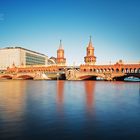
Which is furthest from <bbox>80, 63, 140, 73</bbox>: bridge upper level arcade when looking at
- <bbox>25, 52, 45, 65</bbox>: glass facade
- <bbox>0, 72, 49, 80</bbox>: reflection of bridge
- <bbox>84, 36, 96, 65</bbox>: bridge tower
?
<bbox>25, 52, 45, 65</bbox>: glass facade

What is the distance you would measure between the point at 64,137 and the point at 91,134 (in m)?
1.68

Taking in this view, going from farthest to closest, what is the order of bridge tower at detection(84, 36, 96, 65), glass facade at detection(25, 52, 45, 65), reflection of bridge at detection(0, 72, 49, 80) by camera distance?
glass facade at detection(25, 52, 45, 65) < bridge tower at detection(84, 36, 96, 65) < reflection of bridge at detection(0, 72, 49, 80)

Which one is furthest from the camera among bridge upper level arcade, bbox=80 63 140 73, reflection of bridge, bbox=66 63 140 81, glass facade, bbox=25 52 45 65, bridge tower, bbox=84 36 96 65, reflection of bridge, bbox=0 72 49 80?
glass facade, bbox=25 52 45 65

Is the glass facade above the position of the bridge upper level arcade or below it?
above

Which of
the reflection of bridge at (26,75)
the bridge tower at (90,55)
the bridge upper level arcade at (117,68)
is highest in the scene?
the bridge tower at (90,55)

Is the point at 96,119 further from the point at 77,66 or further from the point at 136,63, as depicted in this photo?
the point at 77,66

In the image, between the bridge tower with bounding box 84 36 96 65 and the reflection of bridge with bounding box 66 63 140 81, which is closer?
the reflection of bridge with bounding box 66 63 140 81

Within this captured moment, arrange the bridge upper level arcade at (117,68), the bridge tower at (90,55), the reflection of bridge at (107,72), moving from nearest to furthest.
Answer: the reflection of bridge at (107,72) → the bridge upper level arcade at (117,68) → the bridge tower at (90,55)

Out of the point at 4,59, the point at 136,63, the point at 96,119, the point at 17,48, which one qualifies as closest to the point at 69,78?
the point at 136,63

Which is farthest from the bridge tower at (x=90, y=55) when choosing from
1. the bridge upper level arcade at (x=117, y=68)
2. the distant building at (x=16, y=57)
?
the distant building at (x=16, y=57)

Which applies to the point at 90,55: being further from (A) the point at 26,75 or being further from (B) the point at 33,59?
(B) the point at 33,59

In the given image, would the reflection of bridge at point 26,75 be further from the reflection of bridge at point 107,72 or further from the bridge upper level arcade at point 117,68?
the bridge upper level arcade at point 117,68

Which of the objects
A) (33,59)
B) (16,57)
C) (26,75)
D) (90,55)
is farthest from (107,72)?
(33,59)

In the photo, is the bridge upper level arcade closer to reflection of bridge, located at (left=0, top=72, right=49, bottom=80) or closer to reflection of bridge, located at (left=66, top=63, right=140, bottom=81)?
reflection of bridge, located at (left=66, top=63, right=140, bottom=81)
